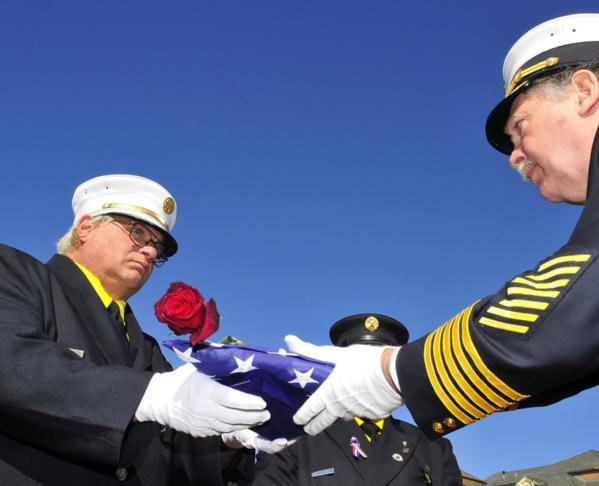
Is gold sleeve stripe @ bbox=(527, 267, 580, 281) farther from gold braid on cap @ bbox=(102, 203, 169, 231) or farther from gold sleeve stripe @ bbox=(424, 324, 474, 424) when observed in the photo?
gold braid on cap @ bbox=(102, 203, 169, 231)

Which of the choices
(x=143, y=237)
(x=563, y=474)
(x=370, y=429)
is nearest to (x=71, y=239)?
(x=143, y=237)

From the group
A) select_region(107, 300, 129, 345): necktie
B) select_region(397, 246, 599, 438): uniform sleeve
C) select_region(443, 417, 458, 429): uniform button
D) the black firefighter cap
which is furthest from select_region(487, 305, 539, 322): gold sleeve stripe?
the black firefighter cap

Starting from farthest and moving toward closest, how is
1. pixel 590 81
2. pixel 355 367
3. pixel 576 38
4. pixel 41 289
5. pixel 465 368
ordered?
pixel 41 289
pixel 576 38
pixel 590 81
pixel 355 367
pixel 465 368

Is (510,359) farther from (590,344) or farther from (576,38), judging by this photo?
(576,38)

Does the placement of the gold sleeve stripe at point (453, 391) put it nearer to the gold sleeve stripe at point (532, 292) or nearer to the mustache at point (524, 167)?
the gold sleeve stripe at point (532, 292)

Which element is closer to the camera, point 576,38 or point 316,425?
point 316,425

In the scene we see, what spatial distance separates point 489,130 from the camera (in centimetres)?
388

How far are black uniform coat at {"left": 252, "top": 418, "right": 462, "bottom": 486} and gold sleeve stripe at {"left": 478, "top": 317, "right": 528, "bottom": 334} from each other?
4.15m

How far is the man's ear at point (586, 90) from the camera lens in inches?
120

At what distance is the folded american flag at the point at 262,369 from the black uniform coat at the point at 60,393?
34 centimetres

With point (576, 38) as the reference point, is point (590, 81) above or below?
below

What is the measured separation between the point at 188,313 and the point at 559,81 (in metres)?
2.15

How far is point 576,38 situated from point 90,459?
130 inches

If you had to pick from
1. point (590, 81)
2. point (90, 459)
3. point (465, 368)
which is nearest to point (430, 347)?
point (465, 368)
